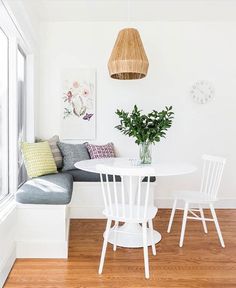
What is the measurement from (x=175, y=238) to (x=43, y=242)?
131cm

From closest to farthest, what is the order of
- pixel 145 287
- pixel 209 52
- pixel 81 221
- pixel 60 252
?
pixel 145 287 < pixel 60 252 < pixel 81 221 < pixel 209 52

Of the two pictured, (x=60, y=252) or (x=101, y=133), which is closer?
(x=60, y=252)

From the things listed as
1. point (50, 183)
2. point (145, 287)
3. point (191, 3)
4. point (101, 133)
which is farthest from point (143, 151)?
point (191, 3)

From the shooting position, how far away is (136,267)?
2.25 metres

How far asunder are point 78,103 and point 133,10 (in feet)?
4.69

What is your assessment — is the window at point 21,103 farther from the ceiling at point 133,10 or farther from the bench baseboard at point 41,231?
the bench baseboard at point 41,231

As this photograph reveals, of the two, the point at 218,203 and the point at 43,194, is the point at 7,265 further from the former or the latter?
the point at 218,203

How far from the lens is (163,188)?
13.3 feet

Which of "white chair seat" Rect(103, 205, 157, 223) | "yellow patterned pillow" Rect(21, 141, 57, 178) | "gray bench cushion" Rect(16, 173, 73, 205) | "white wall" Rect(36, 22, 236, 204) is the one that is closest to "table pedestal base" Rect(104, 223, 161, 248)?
"white chair seat" Rect(103, 205, 157, 223)

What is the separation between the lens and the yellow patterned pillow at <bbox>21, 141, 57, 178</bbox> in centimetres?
288

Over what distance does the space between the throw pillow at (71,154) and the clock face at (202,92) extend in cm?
174

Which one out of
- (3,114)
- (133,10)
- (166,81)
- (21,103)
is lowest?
(3,114)

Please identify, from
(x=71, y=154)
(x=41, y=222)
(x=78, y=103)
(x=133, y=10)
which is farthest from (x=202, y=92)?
(x=41, y=222)

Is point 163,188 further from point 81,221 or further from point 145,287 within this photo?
point 145,287
